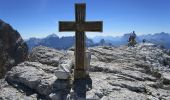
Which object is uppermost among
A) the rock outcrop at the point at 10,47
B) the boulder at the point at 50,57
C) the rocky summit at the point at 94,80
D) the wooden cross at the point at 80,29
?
the wooden cross at the point at 80,29

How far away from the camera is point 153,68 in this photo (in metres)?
19.3

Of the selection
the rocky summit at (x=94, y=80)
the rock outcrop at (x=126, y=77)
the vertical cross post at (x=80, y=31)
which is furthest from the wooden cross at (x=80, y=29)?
the rock outcrop at (x=126, y=77)

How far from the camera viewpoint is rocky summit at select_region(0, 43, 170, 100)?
13.9 meters

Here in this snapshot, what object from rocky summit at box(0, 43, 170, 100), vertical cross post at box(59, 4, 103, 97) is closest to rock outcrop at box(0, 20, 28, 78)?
rocky summit at box(0, 43, 170, 100)

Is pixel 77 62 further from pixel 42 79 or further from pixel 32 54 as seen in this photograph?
pixel 32 54

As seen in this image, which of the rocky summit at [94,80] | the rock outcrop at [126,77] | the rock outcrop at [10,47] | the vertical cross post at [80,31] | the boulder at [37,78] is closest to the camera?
the rock outcrop at [126,77]

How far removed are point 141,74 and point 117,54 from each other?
525cm

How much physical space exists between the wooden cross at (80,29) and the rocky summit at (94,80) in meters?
0.70

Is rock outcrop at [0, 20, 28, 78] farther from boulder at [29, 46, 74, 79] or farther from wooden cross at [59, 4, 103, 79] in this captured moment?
wooden cross at [59, 4, 103, 79]

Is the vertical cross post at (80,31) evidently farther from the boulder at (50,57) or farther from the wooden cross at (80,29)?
the boulder at (50,57)

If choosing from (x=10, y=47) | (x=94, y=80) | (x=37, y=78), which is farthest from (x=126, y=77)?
(x=10, y=47)

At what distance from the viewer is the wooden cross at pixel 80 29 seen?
15.1 metres

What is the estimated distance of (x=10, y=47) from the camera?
113m

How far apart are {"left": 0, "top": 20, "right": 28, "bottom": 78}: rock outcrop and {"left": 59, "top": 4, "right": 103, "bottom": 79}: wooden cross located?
80.7 metres
